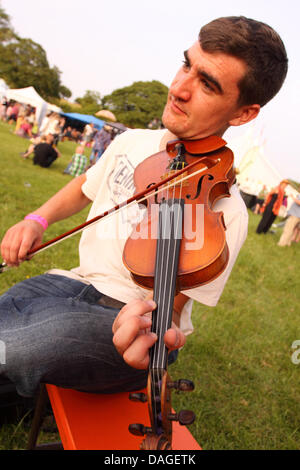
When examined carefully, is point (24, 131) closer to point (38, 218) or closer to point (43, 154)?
point (43, 154)

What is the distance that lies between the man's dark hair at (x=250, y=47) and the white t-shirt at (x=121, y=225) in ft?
1.42

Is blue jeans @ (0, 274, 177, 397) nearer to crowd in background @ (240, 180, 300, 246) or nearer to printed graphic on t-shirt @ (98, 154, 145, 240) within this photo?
printed graphic on t-shirt @ (98, 154, 145, 240)

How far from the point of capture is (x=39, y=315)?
1158 mm

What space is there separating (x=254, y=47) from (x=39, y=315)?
137cm

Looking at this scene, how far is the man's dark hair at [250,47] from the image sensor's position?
1.39 meters

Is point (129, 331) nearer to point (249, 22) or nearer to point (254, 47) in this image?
point (254, 47)

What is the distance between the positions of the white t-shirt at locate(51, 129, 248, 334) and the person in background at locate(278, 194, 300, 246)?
7293mm

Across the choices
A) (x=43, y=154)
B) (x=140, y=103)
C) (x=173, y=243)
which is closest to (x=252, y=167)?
(x=43, y=154)

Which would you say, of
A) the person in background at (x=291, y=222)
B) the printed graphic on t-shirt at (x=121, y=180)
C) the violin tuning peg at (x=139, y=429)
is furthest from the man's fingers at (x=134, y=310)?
the person in background at (x=291, y=222)

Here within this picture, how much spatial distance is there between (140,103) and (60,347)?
4996 cm

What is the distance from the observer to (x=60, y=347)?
1092 mm

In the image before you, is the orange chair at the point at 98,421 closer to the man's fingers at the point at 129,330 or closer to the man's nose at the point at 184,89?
the man's fingers at the point at 129,330

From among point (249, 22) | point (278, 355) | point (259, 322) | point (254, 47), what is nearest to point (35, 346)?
point (254, 47)

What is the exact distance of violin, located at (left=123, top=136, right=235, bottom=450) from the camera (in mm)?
905
